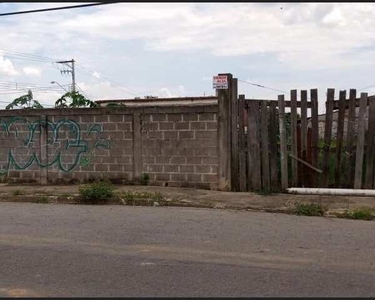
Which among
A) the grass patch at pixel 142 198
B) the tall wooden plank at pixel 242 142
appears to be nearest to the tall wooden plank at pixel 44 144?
the grass patch at pixel 142 198

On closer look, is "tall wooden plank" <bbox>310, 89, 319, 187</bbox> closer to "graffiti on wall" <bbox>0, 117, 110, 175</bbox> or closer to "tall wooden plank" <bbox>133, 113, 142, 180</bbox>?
"tall wooden plank" <bbox>133, 113, 142, 180</bbox>

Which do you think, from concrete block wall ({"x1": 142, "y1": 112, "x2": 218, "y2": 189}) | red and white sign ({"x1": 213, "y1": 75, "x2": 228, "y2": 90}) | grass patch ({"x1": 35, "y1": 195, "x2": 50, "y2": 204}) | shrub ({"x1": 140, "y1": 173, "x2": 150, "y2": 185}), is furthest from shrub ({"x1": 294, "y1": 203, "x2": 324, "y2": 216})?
grass patch ({"x1": 35, "y1": 195, "x2": 50, "y2": 204})

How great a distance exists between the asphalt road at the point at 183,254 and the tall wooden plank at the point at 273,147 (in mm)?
2066

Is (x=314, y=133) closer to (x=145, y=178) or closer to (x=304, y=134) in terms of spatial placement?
(x=304, y=134)

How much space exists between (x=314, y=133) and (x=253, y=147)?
1353 mm

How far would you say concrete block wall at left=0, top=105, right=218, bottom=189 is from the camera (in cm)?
1167

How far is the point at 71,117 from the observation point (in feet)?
42.1

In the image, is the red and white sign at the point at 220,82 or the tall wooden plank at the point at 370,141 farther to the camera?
the red and white sign at the point at 220,82

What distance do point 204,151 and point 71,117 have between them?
3.70 metres

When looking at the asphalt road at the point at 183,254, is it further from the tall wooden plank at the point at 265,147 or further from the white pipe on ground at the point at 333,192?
the tall wooden plank at the point at 265,147

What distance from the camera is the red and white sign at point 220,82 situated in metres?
11.2

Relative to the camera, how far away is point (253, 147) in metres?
11.1

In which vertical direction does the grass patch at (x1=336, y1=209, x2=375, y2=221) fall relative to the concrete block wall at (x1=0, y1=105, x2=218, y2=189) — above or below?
below

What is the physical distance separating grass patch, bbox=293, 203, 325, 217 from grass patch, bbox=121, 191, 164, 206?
108 inches
